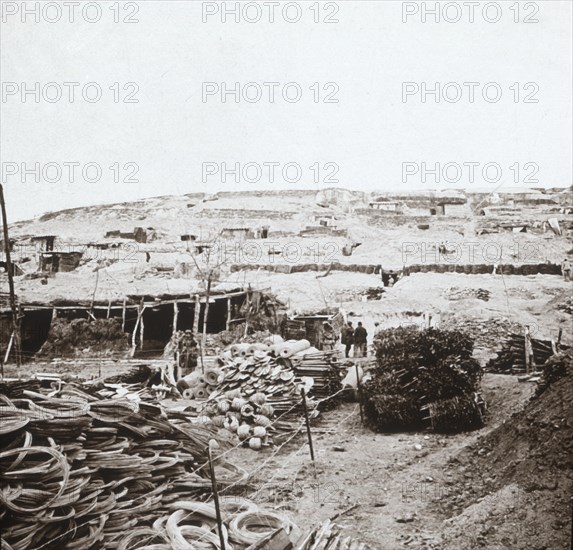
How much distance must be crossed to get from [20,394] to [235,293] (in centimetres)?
1276

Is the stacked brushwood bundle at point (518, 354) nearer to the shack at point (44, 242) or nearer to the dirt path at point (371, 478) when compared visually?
the dirt path at point (371, 478)

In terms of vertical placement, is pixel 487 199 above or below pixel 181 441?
above

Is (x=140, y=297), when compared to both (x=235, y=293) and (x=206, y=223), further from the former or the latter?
(x=206, y=223)

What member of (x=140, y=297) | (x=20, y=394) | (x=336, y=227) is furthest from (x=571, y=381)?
(x=336, y=227)

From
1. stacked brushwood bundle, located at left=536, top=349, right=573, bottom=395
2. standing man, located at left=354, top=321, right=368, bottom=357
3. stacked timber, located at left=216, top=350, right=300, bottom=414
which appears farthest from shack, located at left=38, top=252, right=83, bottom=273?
stacked brushwood bundle, located at left=536, top=349, right=573, bottom=395

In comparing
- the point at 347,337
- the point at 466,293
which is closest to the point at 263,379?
the point at 347,337

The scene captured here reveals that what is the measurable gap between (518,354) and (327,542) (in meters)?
8.92

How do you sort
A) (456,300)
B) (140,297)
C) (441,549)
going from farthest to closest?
(140,297), (456,300), (441,549)

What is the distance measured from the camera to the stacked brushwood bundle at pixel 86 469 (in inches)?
195

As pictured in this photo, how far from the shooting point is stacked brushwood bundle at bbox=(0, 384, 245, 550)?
195 inches

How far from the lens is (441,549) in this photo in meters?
5.39

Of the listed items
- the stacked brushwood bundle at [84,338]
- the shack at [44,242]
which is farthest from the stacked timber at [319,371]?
the shack at [44,242]

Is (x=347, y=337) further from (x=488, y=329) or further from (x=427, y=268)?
(x=427, y=268)

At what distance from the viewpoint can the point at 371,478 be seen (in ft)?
25.3
